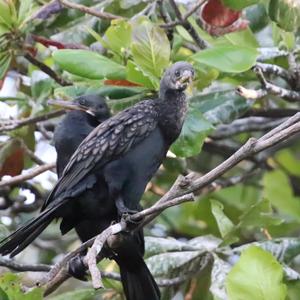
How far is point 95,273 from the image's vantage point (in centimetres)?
249

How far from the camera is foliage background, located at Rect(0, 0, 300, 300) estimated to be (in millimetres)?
3514

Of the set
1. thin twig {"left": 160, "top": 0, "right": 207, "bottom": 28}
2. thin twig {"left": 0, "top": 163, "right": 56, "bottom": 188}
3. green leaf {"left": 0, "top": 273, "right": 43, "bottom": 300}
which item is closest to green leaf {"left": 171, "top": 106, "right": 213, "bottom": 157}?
thin twig {"left": 160, "top": 0, "right": 207, "bottom": 28}

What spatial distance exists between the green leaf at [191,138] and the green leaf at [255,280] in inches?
31.9

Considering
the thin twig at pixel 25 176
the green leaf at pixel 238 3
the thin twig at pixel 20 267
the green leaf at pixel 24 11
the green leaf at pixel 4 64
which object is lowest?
the thin twig at pixel 20 267

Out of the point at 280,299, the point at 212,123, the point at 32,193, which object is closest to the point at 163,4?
the point at 212,123

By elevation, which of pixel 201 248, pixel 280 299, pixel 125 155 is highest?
pixel 125 155

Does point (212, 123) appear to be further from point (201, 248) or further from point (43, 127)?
point (43, 127)

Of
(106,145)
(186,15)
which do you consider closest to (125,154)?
(106,145)

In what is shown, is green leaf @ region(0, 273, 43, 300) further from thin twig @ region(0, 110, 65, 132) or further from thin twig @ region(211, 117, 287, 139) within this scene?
thin twig @ region(211, 117, 287, 139)

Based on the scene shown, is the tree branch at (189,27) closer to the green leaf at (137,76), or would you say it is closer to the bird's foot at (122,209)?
the green leaf at (137,76)

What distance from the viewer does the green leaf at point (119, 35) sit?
3.49 metres

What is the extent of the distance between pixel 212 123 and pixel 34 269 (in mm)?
844

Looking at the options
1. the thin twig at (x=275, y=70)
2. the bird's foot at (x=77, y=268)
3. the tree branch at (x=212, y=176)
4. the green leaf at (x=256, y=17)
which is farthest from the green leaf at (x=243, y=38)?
the tree branch at (x=212, y=176)

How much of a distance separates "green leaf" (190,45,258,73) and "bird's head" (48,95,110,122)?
545 millimetres
